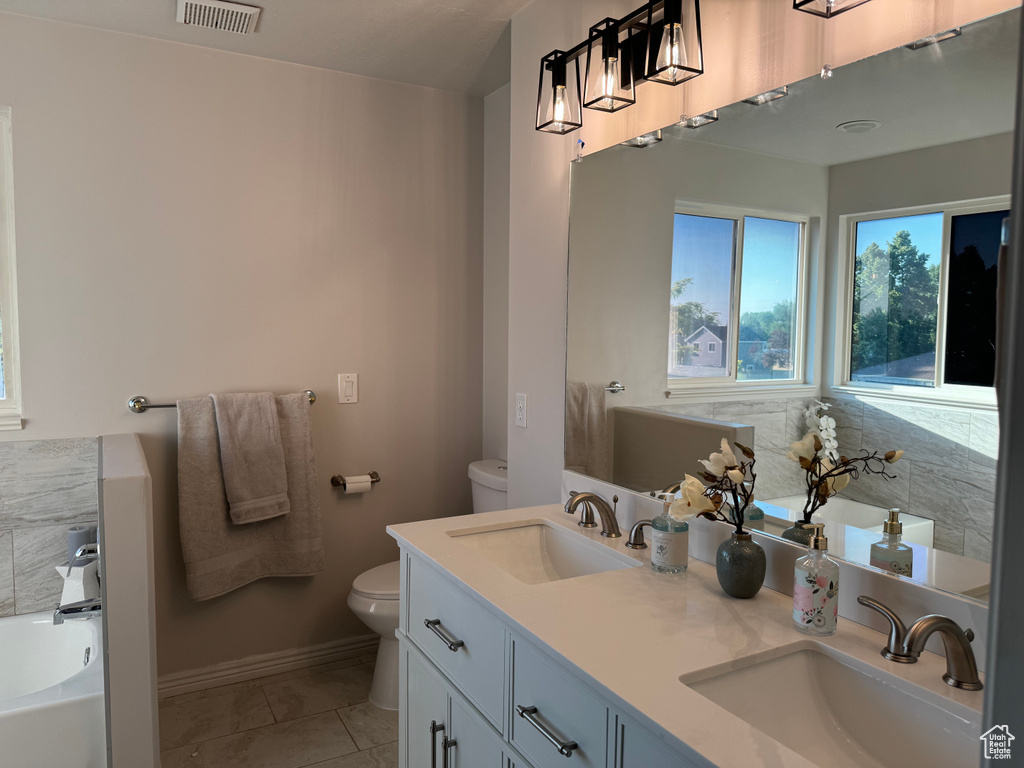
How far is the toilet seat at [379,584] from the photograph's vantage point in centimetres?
246

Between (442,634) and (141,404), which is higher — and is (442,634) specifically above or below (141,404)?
below

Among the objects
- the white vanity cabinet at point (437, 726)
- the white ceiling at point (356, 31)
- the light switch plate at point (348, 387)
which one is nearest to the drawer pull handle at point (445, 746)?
the white vanity cabinet at point (437, 726)

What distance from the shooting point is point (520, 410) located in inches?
90.9

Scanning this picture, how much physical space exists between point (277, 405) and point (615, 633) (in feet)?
6.10

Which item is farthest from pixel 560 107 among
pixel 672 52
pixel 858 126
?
pixel 858 126

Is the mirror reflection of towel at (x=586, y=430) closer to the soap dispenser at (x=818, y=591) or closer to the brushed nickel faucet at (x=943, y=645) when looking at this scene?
the soap dispenser at (x=818, y=591)

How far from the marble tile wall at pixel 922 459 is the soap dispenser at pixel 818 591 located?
149 millimetres

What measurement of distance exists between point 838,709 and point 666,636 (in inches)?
10.4

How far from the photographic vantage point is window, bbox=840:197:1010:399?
1.01 metres

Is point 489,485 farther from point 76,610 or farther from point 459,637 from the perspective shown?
point 76,610

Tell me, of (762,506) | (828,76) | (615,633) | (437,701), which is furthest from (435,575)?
(828,76)

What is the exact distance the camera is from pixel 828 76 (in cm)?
125

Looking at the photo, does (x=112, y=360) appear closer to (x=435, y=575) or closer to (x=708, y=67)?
(x=435, y=575)

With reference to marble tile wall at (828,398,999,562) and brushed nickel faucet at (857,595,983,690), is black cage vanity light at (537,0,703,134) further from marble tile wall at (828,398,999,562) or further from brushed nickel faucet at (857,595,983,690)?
brushed nickel faucet at (857,595,983,690)
